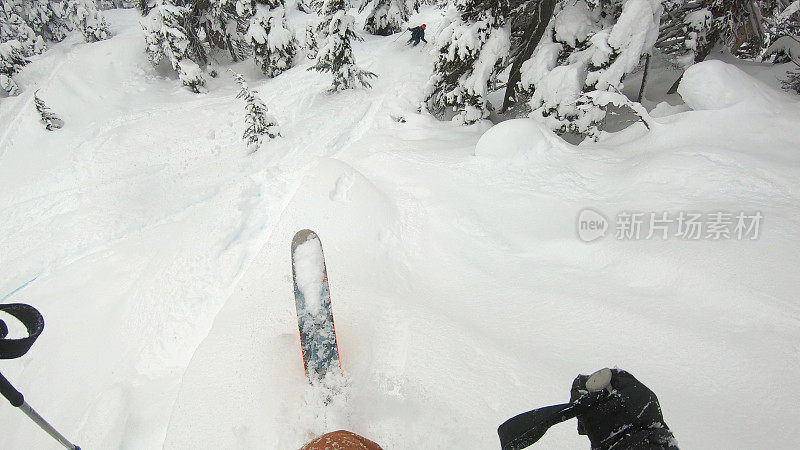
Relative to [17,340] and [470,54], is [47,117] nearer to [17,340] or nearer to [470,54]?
[470,54]

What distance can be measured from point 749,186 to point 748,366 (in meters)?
2.72

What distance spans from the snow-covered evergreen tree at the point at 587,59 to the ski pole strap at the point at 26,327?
7.61 m

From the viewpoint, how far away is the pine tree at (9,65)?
20.8 meters

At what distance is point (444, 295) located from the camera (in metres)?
3.75

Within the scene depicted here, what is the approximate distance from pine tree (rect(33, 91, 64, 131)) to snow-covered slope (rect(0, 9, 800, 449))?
9.27 meters

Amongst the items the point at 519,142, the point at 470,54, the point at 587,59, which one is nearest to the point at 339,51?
the point at 470,54

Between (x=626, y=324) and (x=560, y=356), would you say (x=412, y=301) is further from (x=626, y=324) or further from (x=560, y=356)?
(x=626, y=324)

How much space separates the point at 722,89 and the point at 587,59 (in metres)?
2.21

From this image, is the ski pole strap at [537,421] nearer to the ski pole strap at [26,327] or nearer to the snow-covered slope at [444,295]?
the snow-covered slope at [444,295]

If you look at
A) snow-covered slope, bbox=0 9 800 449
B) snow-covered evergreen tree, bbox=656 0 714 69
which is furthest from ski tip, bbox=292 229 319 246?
snow-covered evergreen tree, bbox=656 0 714 69

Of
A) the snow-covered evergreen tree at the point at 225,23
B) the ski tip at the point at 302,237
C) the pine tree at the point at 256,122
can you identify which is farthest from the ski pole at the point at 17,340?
the snow-covered evergreen tree at the point at 225,23

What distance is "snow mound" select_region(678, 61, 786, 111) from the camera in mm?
5375

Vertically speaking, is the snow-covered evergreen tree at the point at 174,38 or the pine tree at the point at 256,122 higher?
the snow-covered evergreen tree at the point at 174,38

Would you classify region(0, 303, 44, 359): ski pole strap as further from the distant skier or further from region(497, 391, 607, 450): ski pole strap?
the distant skier
